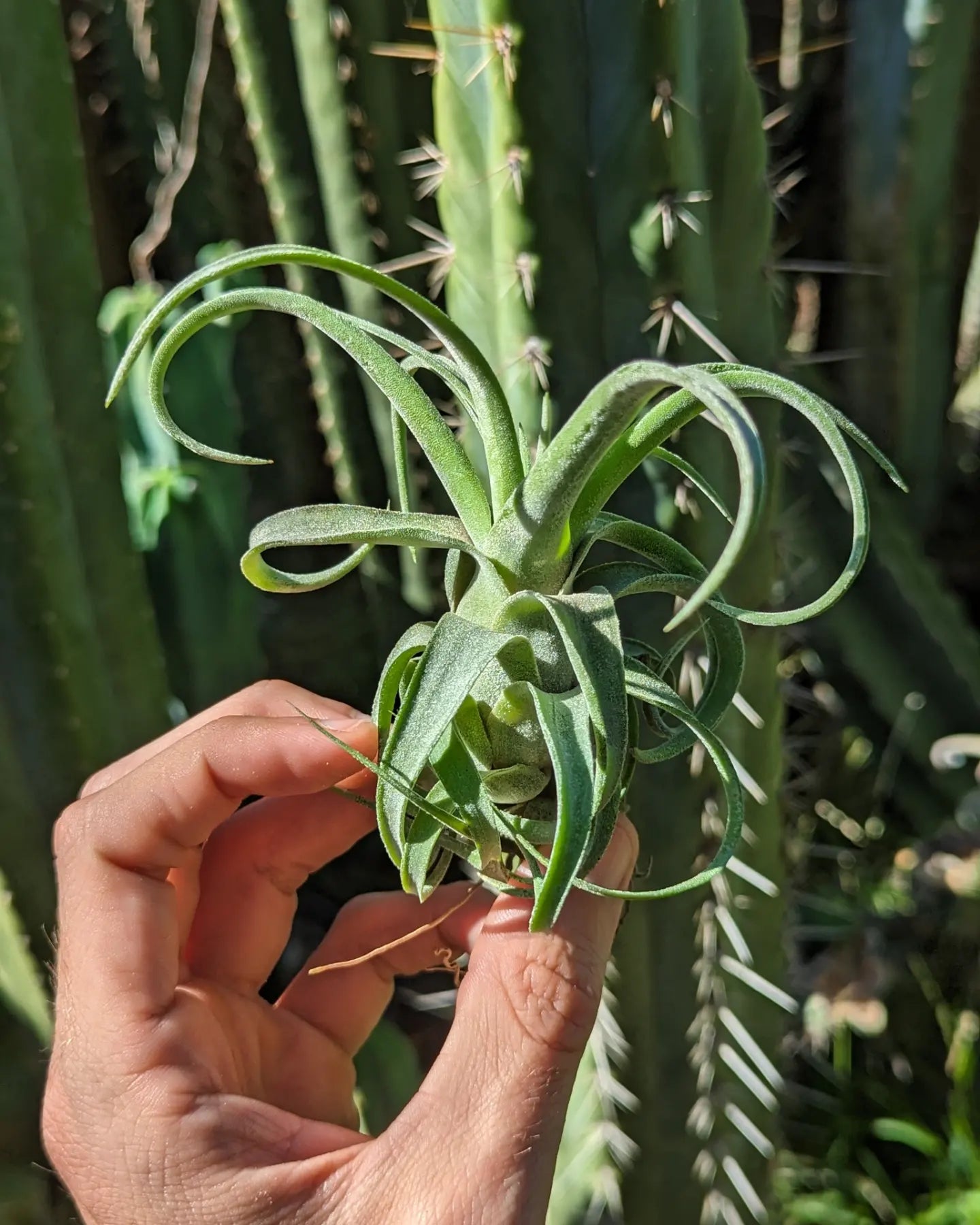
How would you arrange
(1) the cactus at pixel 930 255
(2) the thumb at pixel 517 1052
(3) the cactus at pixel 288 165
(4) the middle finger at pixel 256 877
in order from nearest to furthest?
(2) the thumb at pixel 517 1052 < (4) the middle finger at pixel 256 877 < (3) the cactus at pixel 288 165 < (1) the cactus at pixel 930 255

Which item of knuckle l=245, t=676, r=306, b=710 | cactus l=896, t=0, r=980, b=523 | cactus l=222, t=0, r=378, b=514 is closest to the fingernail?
knuckle l=245, t=676, r=306, b=710

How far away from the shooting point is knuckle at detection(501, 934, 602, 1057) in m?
0.66

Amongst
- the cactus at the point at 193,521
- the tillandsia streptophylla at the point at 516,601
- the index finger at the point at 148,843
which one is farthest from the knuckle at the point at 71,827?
the cactus at the point at 193,521

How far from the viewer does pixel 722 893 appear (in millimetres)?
969

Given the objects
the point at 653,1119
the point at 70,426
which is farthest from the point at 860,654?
the point at 70,426

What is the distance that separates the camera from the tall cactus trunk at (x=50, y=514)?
1.05 metres

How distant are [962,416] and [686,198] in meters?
0.95

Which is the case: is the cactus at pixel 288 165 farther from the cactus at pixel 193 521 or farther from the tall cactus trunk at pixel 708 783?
the tall cactus trunk at pixel 708 783

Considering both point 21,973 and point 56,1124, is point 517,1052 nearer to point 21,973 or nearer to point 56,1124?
point 56,1124

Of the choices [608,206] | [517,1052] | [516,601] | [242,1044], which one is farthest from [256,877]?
[608,206]

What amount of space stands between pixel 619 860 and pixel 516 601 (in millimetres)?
253

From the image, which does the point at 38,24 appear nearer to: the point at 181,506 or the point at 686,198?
the point at 181,506

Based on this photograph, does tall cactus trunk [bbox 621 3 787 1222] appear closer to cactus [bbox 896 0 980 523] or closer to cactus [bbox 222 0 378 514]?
cactus [bbox 222 0 378 514]

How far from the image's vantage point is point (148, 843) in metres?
0.76
